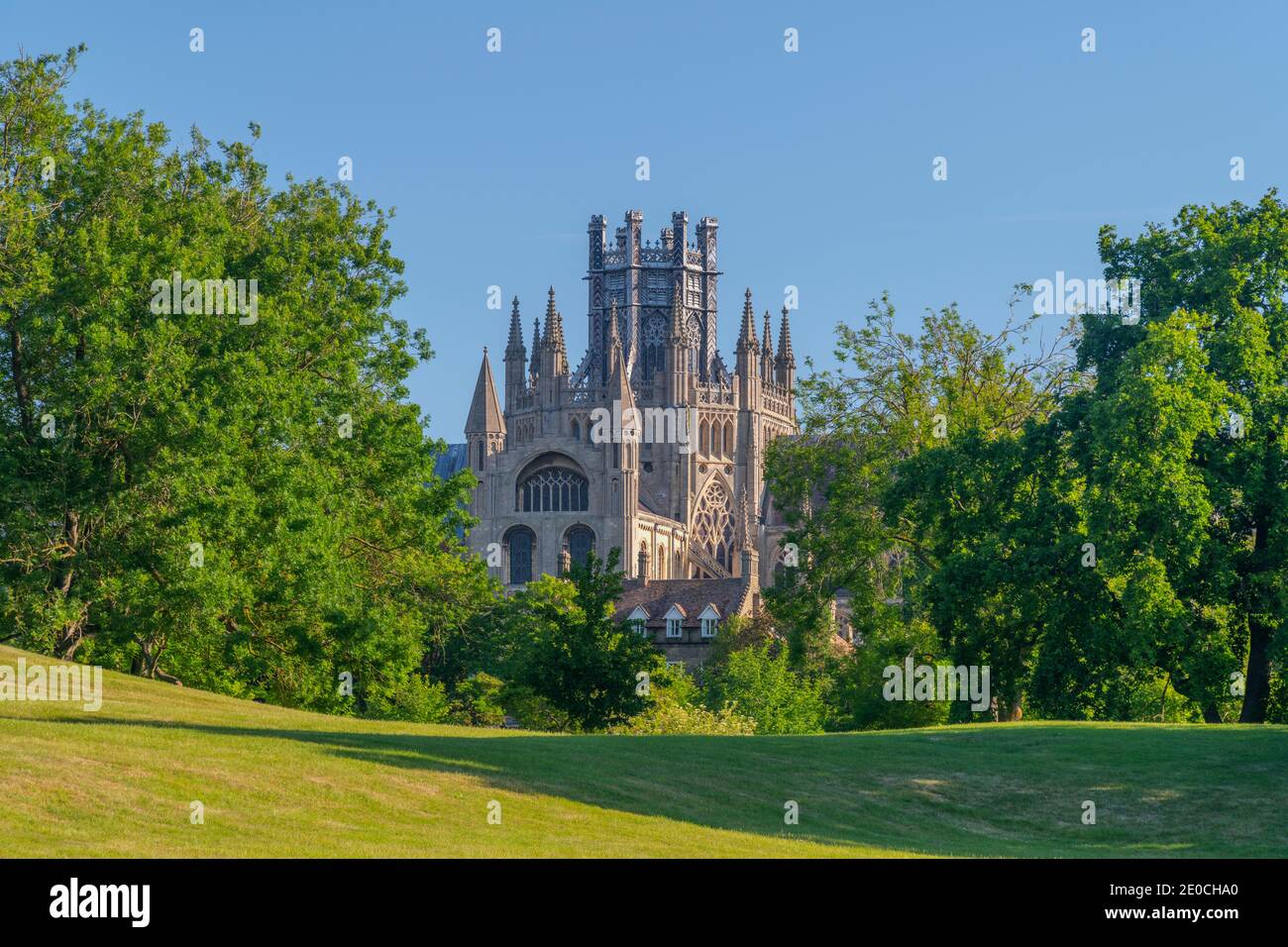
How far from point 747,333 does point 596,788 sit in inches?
5111

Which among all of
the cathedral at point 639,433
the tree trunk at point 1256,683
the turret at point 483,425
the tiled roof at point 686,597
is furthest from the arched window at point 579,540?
the tree trunk at point 1256,683

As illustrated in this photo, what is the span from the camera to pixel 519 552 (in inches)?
5221

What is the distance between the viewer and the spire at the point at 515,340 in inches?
5955

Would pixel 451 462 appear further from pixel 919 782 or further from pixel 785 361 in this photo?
pixel 919 782

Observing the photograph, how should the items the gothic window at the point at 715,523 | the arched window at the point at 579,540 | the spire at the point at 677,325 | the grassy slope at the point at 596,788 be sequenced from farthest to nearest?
the spire at the point at 677,325, the gothic window at the point at 715,523, the arched window at the point at 579,540, the grassy slope at the point at 596,788

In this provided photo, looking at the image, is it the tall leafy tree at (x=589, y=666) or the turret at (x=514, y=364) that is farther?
the turret at (x=514, y=364)

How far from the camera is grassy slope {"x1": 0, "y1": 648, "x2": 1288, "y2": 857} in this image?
21.2m

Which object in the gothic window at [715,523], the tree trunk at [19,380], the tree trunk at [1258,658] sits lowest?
the tree trunk at [1258,658]

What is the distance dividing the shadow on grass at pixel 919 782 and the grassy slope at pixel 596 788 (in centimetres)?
6

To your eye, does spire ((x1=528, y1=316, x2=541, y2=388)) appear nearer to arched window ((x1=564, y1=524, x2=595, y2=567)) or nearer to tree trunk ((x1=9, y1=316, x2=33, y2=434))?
arched window ((x1=564, y1=524, x2=595, y2=567))

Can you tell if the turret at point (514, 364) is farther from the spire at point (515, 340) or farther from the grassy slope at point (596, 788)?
the grassy slope at point (596, 788)

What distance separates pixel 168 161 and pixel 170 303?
24.1 feet

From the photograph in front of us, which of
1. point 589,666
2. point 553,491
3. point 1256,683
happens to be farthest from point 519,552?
point 1256,683

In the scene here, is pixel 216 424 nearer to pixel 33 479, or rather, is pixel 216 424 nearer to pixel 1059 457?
pixel 33 479
